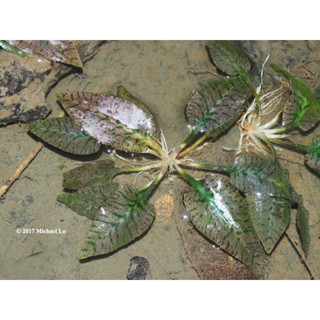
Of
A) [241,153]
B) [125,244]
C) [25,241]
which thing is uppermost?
[241,153]

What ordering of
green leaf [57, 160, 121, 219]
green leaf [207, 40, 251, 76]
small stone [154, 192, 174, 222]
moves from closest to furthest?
green leaf [57, 160, 121, 219]
small stone [154, 192, 174, 222]
green leaf [207, 40, 251, 76]

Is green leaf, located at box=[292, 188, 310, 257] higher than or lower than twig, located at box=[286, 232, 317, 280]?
higher

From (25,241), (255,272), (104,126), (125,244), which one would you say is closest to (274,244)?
(255,272)

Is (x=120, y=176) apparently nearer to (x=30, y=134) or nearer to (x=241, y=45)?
(x=30, y=134)

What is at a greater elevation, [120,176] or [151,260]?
[120,176]

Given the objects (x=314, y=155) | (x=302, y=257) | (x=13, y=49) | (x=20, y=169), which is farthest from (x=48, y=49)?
(x=302, y=257)

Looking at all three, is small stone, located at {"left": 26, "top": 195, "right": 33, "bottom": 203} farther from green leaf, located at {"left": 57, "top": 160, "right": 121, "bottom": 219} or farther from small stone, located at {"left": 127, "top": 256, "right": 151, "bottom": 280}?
small stone, located at {"left": 127, "top": 256, "right": 151, "bottom": 280}

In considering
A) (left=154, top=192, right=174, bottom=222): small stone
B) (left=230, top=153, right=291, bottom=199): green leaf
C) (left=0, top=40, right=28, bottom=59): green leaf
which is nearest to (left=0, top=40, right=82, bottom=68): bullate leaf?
(left=0, top=40, right=28, bottom=59): green leaf

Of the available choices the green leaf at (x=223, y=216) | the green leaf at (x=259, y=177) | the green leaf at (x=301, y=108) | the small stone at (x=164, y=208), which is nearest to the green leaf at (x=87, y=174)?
the small stone at (x=164, y=208)
